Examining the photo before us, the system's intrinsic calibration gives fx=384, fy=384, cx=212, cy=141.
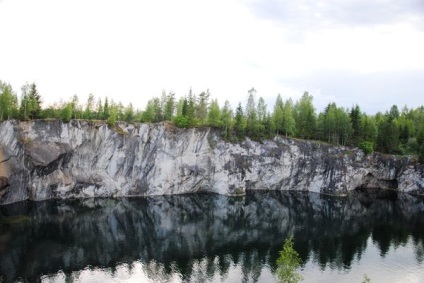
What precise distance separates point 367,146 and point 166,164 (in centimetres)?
5129

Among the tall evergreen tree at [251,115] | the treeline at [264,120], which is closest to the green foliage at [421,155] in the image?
the treeline at [264,120]

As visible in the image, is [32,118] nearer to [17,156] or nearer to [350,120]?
[17,156]

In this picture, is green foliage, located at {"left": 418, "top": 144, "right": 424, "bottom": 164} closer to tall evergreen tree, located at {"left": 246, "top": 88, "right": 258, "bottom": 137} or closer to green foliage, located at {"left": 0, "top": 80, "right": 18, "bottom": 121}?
tall evergreen tree, located at {"left": 246, "top": 88, "right": 258, "bottom": 137}

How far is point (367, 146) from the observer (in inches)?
3856

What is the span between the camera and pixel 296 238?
205ft

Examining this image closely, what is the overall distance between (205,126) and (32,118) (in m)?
37.9

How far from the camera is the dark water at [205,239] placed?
4725 cm

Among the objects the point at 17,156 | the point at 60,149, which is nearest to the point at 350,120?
the point at 60,149

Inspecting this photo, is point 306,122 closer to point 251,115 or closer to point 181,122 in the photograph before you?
point 251,115

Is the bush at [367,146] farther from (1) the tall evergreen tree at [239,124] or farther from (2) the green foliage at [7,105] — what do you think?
(2) the green foliage at [7,105]

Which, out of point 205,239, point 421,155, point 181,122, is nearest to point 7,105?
point 181,122

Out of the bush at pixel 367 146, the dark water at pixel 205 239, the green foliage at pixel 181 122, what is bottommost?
the dark water at pixel 205 239

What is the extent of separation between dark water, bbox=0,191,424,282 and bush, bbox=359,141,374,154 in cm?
1467

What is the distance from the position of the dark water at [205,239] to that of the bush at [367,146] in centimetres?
1467
